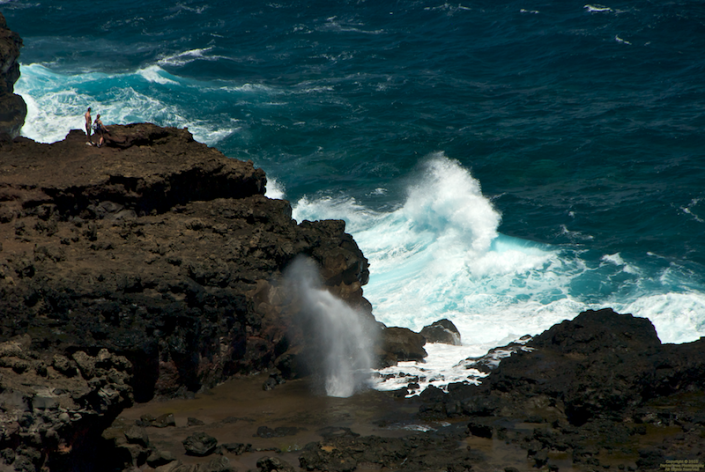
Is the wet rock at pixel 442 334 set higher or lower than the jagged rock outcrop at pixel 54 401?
higher

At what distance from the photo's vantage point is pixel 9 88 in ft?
111

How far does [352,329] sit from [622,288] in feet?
37.4

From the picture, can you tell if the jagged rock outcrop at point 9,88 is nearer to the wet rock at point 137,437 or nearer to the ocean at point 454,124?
the ocean at point 454,124

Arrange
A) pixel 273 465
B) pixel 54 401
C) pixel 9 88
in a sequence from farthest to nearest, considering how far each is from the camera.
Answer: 1. pixel 9 88
2. pixel 273 465
3. pixel 54 401

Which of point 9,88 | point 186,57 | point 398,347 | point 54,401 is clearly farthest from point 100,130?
point 186,57

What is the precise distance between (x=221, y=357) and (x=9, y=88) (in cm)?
2597

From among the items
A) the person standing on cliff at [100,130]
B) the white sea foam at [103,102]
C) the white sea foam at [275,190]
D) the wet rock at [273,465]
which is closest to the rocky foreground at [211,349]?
the wet rock at [273,465]

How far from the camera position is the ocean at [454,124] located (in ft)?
80.5

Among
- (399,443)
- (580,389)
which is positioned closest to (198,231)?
(399,443)

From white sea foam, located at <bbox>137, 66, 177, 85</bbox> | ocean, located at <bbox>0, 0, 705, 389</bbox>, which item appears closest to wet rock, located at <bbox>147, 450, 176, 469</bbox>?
ocean, located at <bbox>0, 0, 705, 389</bbox>

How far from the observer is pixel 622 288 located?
23.6 meters

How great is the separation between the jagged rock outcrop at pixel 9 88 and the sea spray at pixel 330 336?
22569 millimetres

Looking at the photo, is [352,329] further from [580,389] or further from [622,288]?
[622,288]

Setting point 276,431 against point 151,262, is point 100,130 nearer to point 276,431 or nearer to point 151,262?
point 151,262
